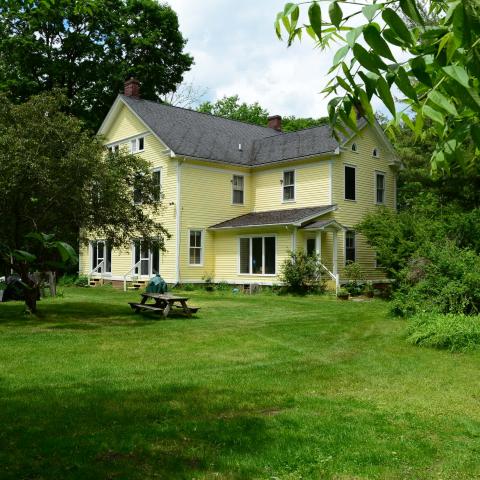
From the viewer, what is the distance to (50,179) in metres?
13.8

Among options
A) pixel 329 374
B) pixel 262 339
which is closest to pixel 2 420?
pixel 329 374

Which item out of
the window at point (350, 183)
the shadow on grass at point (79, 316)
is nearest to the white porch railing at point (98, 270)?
the shadow on grass at point (79, 316)

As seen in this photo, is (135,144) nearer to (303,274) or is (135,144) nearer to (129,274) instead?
(129,274)

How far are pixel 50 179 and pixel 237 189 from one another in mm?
16259

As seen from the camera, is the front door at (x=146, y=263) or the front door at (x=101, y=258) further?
the front door at (x=101, y=258)

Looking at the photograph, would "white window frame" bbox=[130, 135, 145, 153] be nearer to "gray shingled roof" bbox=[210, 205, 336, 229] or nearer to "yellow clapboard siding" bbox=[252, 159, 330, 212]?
"gray shingled roof" bbox=[210, 205, 336, 229]

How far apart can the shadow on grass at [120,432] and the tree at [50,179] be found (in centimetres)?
725

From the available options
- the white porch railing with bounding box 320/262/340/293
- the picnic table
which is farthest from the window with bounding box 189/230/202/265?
the picnic table

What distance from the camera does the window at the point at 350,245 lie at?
26562 millimetres

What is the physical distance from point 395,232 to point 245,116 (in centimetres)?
3551

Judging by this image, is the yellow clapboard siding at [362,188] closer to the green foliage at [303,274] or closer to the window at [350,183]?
the window at [350,183]

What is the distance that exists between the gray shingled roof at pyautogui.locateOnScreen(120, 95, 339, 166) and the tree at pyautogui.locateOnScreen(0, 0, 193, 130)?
29.3 ft

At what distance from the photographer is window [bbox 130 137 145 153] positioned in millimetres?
29625

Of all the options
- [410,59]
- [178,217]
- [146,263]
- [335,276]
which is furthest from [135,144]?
[410,59]
